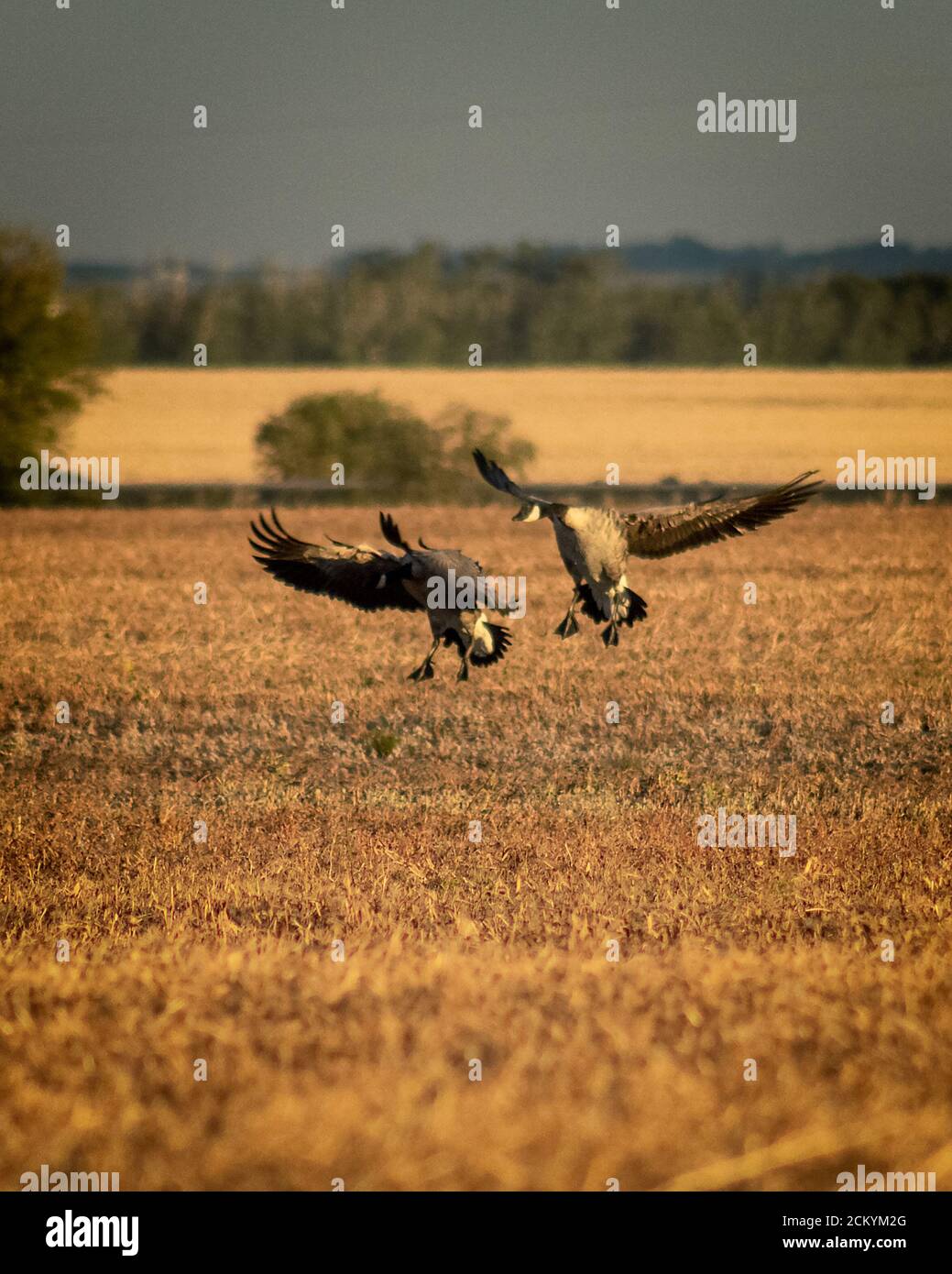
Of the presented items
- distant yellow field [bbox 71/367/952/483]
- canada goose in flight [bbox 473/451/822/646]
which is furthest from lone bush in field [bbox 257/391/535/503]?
canada goose in flight [bbox 473/451/822/646]

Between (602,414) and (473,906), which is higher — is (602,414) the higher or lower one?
the higher one

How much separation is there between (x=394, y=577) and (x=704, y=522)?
102 inches

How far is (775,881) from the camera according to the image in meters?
7.45

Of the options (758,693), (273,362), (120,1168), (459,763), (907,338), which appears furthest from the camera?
(273,362)

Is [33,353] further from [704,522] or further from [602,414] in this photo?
[704,522]

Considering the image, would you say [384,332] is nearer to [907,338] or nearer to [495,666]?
[907,338]

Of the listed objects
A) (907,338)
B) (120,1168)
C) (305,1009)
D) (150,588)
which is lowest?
(120,1168)

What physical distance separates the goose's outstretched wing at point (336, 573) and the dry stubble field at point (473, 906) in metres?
1.14

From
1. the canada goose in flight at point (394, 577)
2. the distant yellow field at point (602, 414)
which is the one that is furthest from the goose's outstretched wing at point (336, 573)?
the distant yellow field at point (602, 414)

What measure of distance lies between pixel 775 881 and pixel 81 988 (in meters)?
3.86

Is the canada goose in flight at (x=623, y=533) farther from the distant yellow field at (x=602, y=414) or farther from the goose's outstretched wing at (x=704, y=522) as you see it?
the distant yellow field at (x=602, y=414)

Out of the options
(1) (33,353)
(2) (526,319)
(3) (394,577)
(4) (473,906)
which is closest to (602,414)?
(2) (526,319)

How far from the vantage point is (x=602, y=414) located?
64.6m

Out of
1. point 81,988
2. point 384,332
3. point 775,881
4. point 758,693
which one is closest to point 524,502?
point 758,693
